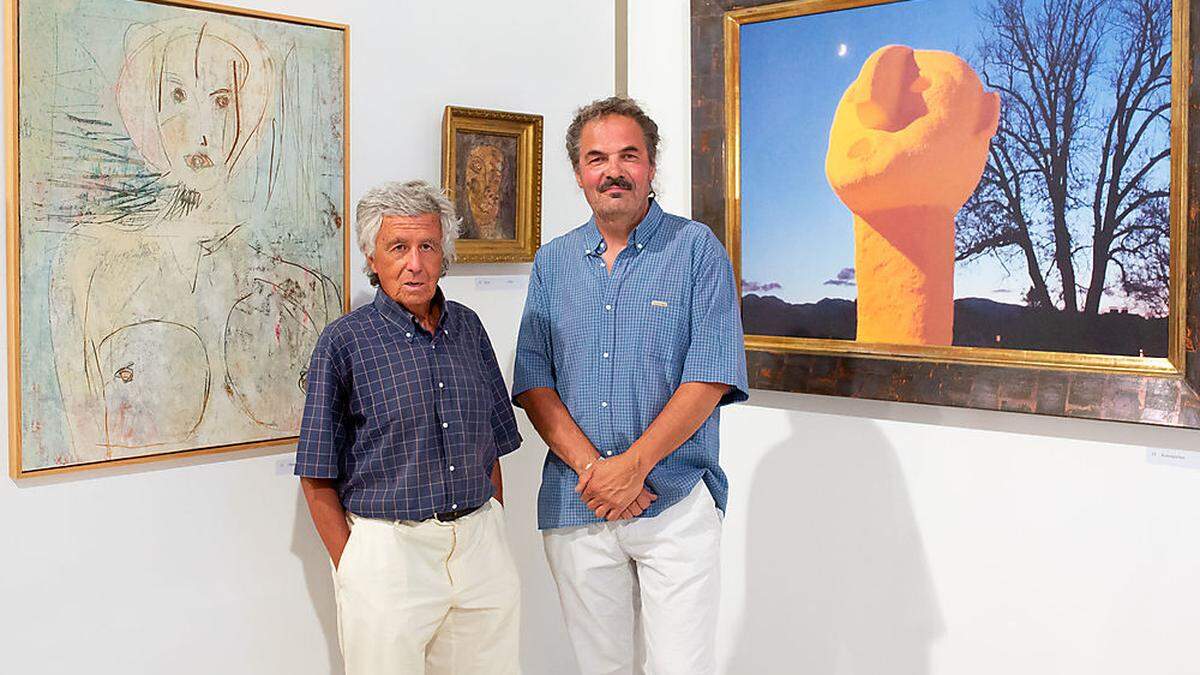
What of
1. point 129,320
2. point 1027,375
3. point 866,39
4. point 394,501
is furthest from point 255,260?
point 1027,375

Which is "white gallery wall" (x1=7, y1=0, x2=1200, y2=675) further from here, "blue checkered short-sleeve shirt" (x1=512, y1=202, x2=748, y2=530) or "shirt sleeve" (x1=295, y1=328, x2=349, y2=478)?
"blue checkered short-sleeve shirt" (x1=512, y1=202, x2=748, y2=530)

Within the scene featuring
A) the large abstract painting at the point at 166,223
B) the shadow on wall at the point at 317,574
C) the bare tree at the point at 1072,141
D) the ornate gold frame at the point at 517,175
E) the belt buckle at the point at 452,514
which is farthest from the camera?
the ornate gold frame at the point at 517,175

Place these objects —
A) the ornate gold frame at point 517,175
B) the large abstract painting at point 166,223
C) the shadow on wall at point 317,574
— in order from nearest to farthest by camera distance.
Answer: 1. the large abstract painting at point 166,223
2. the shadow on wall at point 317,574
3. the ornate gold frame at point 517,175

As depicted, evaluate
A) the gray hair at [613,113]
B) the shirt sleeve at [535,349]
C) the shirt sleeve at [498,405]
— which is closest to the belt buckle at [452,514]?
the shirt sleeve at [498,405]

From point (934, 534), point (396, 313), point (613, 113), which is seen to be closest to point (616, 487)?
point (396, 313)

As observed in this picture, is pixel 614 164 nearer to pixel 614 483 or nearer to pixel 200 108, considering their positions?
pixel 614 483

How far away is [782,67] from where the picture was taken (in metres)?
3.10

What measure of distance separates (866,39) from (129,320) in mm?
1973

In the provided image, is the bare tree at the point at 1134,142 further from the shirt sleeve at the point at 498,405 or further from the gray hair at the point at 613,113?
the shirt sleeve at the point at 498,405

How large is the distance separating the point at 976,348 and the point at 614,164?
1.06 meters

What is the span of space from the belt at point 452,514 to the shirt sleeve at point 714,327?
1.81 feet

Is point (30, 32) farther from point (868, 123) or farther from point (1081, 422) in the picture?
point (1081, 422)

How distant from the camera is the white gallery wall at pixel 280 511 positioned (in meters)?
2.30

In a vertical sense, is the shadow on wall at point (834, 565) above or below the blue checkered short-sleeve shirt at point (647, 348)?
below
